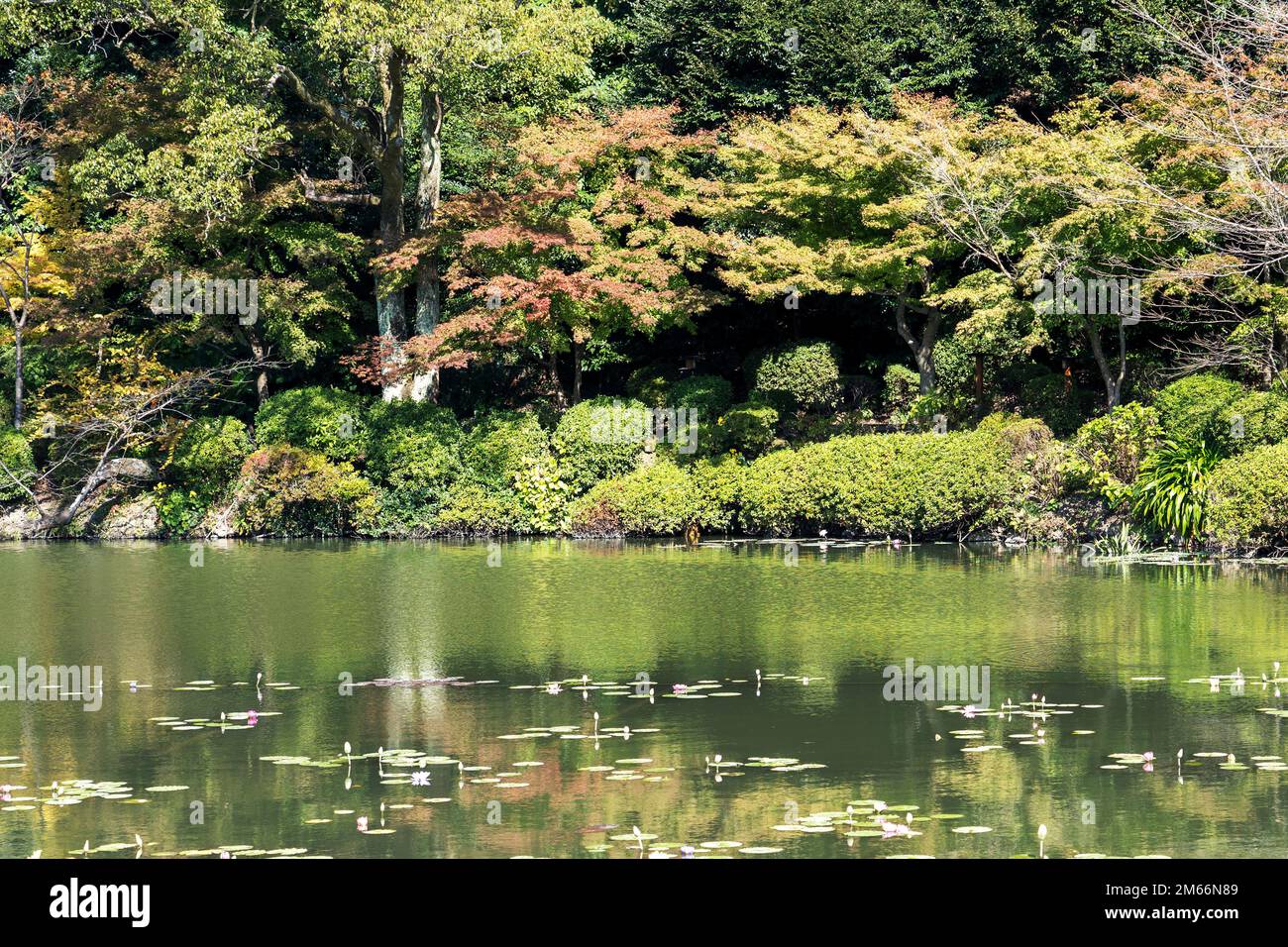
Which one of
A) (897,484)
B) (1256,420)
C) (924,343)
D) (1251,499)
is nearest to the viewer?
(1251,499)

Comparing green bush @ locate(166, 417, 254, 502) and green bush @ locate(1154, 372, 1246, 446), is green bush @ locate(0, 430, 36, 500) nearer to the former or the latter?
green bush @ locate(166, 417, 254, 502)

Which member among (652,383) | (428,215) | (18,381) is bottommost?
(652,383)

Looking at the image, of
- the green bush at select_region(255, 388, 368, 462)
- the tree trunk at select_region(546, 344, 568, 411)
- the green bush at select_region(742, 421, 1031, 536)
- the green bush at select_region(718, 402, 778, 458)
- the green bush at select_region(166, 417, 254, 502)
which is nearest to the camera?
the green bush at select_region(742, 421, 1031, 536)

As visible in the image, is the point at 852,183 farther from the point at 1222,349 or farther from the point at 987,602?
the point at 987,602

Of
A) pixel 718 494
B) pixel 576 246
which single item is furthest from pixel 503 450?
pixel 718 494

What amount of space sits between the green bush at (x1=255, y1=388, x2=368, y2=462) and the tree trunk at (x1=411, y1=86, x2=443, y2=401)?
1.36 meters

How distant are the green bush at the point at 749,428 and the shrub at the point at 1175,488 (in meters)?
6.03

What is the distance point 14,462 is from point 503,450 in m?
8.37

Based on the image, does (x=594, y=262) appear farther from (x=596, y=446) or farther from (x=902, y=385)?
(x=902, y=385)

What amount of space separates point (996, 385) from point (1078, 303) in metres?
2.88

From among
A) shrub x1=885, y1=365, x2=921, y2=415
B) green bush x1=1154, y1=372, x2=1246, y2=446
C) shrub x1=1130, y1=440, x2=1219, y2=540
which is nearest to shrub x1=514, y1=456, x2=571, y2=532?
shrub x1=885, y1=365, x2=921, y2=415

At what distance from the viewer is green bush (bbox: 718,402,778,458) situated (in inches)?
1009

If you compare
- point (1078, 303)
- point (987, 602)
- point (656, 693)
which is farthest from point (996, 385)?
point (656, 693)

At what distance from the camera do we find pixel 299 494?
86.6 ft
